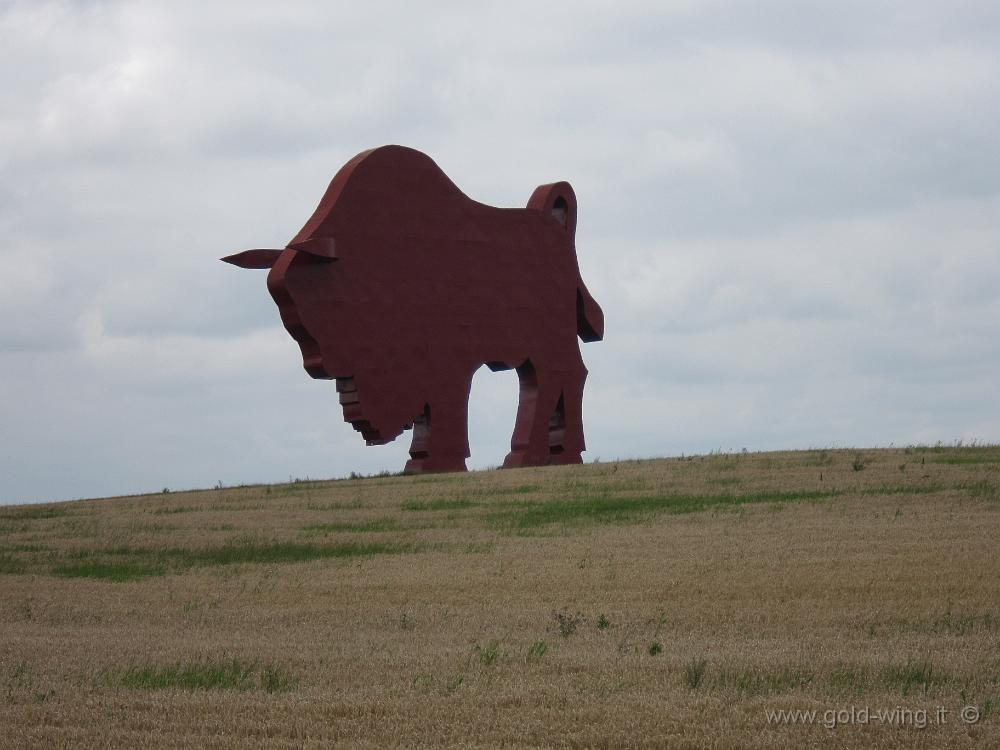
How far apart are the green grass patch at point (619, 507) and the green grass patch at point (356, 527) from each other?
145cm

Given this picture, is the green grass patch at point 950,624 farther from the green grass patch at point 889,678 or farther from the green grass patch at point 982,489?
the green grass patch at point 982,489

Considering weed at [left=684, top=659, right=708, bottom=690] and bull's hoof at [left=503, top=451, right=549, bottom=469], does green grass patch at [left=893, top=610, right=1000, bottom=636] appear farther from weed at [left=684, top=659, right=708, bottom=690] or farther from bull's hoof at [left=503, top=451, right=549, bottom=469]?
bull's hoof at [left=503, top=451, right=549, bottom=469]

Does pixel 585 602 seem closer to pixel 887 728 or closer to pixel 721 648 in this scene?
pixel 721 648

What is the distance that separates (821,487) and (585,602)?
8079 mm

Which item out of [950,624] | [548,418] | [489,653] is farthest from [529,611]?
[548,418]

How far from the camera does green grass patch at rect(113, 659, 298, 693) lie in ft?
27.7

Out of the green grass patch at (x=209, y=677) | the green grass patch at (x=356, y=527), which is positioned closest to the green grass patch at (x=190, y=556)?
the green grass patch at (x=356, y=527)

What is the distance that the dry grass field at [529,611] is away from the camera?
729 cm

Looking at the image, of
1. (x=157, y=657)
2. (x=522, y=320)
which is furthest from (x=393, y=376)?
(x=157, y=657)

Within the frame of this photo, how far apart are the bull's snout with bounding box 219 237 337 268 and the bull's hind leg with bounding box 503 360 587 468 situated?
5550 mm

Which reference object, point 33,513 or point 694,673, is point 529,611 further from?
point 33,513

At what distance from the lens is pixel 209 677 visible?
8711 millimetres

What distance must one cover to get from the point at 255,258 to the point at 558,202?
7663 mm

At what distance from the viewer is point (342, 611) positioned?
40.3ft
